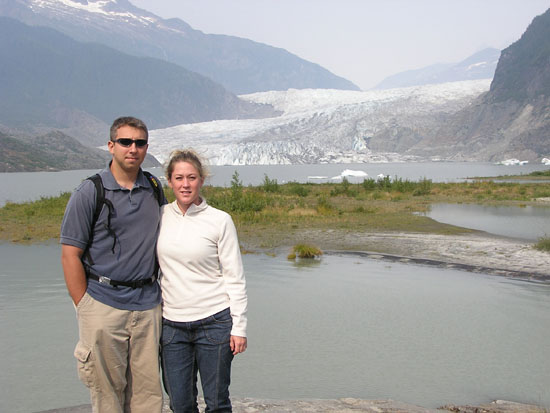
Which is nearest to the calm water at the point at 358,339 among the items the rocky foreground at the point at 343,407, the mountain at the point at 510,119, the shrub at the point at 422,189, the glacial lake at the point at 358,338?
the glacial lake at the point at 358,338

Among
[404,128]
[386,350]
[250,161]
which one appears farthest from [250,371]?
[404,128]

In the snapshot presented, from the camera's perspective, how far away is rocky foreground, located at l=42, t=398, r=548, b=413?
13.1 feet

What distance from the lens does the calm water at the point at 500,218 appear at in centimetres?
1504

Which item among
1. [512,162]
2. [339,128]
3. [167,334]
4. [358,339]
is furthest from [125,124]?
[339,128]

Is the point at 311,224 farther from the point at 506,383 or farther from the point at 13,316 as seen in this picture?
the point at 506,383

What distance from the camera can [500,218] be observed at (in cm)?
1839

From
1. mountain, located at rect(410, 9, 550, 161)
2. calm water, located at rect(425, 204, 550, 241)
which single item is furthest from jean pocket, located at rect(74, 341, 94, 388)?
mountain, located at rect(410, 9, 550, 161)

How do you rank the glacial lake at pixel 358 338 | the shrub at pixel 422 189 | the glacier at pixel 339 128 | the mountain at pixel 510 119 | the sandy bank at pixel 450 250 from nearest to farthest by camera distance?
the glacial lake at pixel 358 338 → the sandy bank at pixel 450 250 → the shrub at pixel 422 189 → the mountain at pixel 510 119 → the glacier at pixel 339 128

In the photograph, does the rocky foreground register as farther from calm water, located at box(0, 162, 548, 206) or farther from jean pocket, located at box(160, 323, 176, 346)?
calm water, located at box(0, 162, 548, 206)

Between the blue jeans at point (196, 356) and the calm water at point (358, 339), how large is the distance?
6.45 feet

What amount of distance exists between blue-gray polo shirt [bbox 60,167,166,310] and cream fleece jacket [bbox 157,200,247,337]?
9 cm

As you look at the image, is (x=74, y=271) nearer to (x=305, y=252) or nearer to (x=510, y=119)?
(x=305, y=252)

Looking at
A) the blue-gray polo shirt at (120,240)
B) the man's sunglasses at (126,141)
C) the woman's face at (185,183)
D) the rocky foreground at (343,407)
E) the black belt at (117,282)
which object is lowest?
the rocky foreground at (343,407)

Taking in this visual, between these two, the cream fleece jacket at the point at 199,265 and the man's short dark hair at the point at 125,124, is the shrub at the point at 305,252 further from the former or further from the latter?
the man's short dark hair at the point at 125,124
